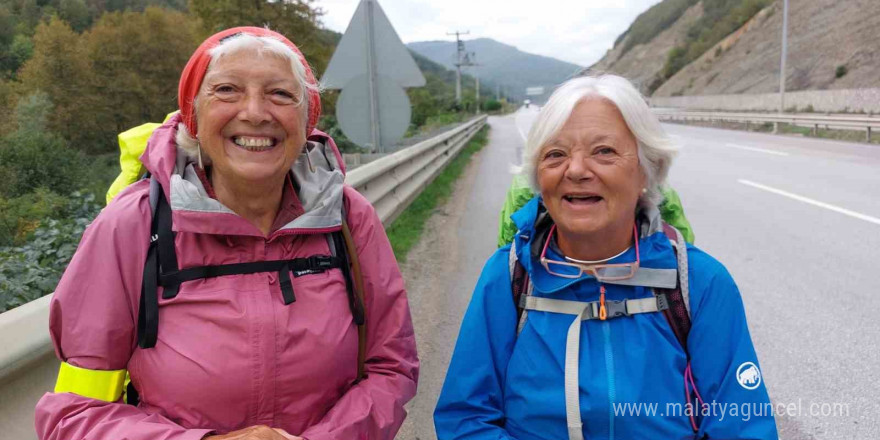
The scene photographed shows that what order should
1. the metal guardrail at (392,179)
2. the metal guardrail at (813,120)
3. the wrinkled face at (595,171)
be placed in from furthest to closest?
the metal guardrail at (813,120)
the metal guardrail at (392,179)
the wrinkled face at (595,171)

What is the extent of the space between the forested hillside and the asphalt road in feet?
6.74

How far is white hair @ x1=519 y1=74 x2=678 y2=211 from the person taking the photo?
6.33 ft

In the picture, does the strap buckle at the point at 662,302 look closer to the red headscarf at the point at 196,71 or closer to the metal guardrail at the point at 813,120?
the red headscarf at the point at 196,71

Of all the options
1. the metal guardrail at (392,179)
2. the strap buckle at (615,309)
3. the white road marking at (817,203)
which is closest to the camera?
the strap buckle at (615,309)

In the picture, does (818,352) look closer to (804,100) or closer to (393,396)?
(393,396)

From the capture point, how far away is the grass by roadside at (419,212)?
6748mm

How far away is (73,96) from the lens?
14578mm

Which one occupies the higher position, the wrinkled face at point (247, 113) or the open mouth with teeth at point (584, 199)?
the wrinkled face at point (247, 113)

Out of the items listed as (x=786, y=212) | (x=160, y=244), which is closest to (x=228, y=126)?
(x=160, y=244)

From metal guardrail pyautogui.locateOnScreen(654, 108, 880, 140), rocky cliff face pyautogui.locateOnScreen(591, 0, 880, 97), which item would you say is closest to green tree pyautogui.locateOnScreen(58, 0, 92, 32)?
metal guardrail pyautogui.locateOnScreen(654, 108, 880, 140)

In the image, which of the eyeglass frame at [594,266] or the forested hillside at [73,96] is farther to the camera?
the forested hillside at [73,96]

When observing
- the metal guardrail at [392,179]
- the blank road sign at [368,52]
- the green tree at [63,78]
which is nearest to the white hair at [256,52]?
the metal guardrail at [392,179]

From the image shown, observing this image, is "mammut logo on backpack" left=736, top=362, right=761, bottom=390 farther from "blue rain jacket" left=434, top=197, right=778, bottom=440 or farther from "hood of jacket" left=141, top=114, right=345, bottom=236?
"hood of jacket" left=141, top=114, right=345, bottom=236

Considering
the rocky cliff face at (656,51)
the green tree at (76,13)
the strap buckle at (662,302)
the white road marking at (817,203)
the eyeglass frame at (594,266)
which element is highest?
the rocky cliff face at (656,51)
